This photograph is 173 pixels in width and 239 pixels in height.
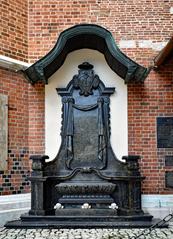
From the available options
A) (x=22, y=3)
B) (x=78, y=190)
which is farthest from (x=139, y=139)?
(x=22, y=3)

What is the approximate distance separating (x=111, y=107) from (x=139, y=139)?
0.85 m

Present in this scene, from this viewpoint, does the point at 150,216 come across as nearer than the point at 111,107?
Yes

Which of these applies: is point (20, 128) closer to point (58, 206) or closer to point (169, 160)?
point (58, 206)

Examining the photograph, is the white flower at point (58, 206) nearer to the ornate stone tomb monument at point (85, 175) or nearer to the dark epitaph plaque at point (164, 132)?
the ornate stone tomb monument at point (85, 175)

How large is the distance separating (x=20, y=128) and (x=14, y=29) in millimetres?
1941

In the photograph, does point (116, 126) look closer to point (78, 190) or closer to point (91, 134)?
point (91, 134)

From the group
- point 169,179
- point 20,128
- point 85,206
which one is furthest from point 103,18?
point 85,206

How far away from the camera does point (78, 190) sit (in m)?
8.21

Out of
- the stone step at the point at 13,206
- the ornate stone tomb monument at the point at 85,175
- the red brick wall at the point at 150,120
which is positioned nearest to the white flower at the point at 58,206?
the ornate stone tomb monument at the point at 85,175

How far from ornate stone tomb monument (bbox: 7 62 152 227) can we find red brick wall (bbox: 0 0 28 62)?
3.86 ft

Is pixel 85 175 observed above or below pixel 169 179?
above

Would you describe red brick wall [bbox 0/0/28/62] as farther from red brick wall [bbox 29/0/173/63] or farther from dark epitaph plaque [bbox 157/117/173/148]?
dark epitaph plaque [bbox 157/117/173/148]

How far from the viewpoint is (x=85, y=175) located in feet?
27.5

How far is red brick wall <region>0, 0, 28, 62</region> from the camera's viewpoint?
27.6 ft
